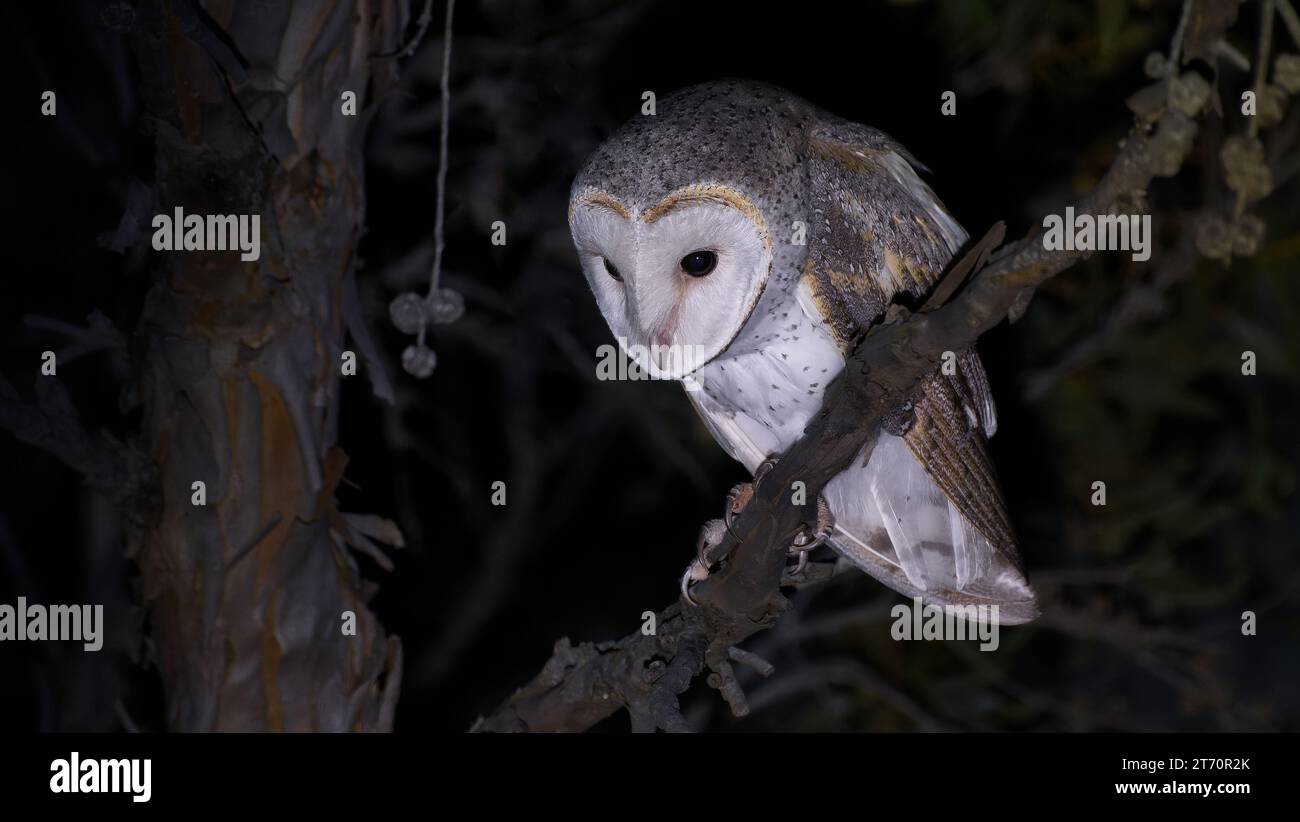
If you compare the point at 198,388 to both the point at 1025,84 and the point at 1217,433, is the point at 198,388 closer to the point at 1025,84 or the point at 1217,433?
the point at 1025,84

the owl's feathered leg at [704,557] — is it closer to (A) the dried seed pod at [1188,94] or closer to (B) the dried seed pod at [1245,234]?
(B) the dried seed pod at [1245,234]

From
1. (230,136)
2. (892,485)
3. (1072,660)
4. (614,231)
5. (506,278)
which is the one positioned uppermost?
(506,278)

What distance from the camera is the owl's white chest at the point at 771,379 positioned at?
4.96 feet

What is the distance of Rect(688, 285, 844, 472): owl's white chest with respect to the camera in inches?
59.5

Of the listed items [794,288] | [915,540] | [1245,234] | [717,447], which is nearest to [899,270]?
[794,288]

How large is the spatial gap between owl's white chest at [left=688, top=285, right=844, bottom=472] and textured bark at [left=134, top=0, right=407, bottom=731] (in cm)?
48

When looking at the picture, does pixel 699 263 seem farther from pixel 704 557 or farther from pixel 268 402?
pixel 268 402

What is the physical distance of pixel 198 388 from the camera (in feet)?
5.08

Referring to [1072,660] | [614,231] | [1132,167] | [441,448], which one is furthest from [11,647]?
[1132,167]

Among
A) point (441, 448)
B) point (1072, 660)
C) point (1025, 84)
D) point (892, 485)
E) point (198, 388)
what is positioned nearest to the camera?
point (198, 388)

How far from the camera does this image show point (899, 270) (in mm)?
1576

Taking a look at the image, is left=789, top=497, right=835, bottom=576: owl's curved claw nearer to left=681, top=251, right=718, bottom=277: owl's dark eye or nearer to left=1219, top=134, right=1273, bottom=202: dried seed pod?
left=681, top=251, right=718, bottom=277: owl's dark eye

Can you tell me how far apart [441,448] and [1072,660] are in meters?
1.84

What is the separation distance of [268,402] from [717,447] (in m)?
1.59
